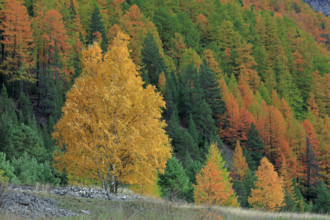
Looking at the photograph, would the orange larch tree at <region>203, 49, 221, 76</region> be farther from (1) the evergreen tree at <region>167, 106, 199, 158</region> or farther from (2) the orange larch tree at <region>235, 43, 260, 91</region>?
(1) the evergreen tree at <region>167, 106, 199, 158</region>

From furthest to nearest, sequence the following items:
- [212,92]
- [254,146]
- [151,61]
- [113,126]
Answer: [151,61] < [212,92] < [254,146] < [113,126]

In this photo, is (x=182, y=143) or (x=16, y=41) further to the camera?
(x=16, y=41)

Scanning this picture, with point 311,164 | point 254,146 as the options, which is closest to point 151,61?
point 254,146

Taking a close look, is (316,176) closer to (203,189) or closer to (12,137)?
(203,189)

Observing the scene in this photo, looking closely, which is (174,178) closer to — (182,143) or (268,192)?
(268,192)

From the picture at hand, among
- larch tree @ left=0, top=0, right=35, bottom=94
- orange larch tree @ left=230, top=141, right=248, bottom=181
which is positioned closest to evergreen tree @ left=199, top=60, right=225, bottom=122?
orange larch tree @ left=230, top=141, right=248, bottom=181

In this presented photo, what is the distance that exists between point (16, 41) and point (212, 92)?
3529cm

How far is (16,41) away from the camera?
56.4 m

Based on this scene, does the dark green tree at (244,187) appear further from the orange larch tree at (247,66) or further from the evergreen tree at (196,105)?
the orange larch tree at (247,66)

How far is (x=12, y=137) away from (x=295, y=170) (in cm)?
5022

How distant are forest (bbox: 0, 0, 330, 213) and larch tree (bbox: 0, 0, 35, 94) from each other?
0.20 m

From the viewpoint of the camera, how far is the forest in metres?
18.5

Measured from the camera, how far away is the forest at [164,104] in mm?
18484

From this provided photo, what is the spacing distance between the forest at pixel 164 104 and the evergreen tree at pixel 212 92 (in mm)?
212
